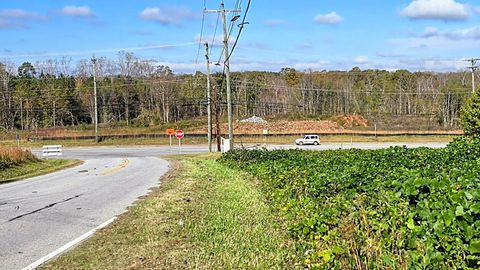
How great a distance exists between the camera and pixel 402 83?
127375 mm

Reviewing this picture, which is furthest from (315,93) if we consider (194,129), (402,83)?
(194,129)

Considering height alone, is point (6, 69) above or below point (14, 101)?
above

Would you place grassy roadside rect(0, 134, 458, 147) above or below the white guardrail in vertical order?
below

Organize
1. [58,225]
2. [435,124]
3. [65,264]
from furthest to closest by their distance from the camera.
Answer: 1. [435,124]
2. [58,225]
3. [65,264]

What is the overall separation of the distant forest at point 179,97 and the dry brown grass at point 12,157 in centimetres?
5663

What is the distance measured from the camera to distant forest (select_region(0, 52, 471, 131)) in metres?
101

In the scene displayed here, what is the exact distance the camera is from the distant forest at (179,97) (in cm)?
10144

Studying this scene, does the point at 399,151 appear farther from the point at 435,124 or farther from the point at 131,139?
the point at 435,124

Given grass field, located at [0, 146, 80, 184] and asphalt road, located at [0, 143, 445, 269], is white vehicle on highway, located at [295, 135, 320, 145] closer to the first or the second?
grass field, located at [0, 146, 80, 184]

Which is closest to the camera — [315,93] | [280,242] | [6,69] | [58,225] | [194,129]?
[280,242]

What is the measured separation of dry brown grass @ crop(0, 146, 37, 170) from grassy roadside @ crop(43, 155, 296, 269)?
18723 millimetres

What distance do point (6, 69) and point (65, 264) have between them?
11402 centimetres

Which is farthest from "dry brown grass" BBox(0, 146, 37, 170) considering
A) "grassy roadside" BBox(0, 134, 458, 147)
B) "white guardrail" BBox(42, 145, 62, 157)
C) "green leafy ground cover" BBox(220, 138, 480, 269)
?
"grassy roadside" BBox(0, 134, 458, 147)

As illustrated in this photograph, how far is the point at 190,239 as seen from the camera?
8.27 meters
